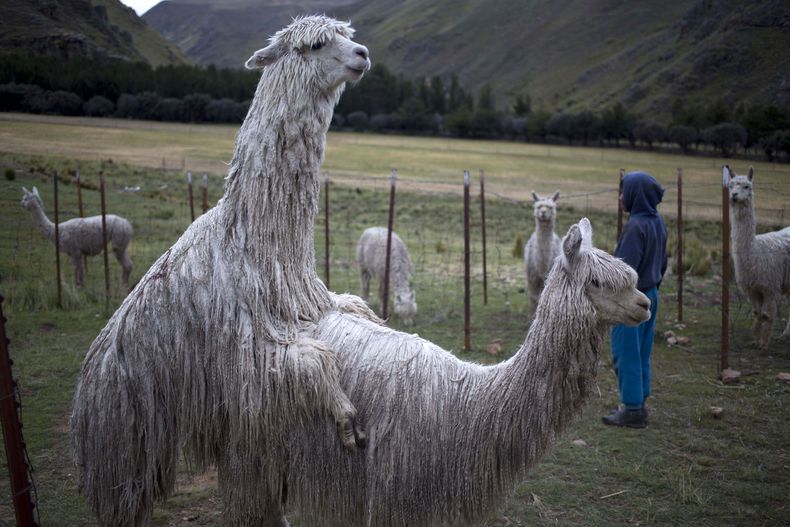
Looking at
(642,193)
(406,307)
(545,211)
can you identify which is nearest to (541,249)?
(545,211)

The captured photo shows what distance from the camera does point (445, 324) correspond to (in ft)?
35.7

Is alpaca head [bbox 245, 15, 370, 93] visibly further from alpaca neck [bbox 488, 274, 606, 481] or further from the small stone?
the small stone

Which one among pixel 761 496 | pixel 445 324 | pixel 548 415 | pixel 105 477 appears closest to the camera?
pixel 548 415

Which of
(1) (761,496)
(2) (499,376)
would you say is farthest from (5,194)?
(1) (761,496)

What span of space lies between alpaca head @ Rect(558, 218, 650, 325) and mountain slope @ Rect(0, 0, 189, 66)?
23.1ft

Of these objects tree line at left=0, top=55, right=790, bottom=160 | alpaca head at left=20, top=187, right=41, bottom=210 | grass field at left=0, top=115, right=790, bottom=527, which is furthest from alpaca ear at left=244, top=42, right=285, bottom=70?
alpaca head at left=20, top=187, right=41, bottom=210

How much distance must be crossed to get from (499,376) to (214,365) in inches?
60.8

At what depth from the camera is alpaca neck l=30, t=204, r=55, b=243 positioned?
960 centimetres

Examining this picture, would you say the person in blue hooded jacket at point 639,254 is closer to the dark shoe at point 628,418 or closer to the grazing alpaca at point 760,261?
the dark shoe at point 628,418

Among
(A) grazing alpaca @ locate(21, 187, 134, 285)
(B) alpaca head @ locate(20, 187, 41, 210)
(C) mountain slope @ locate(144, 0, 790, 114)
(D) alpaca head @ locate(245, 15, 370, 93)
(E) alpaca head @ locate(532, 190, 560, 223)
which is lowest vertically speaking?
(A) grazing alpaca @ locate(21, 187, 134, 285)

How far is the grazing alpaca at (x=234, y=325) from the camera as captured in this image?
3.30m

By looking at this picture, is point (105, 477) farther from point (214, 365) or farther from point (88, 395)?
point (214, 365)

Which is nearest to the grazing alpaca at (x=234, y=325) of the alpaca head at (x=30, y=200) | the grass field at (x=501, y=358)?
the grass field at (x=501, y=358)

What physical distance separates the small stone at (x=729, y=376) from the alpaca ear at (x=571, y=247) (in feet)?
18.9
